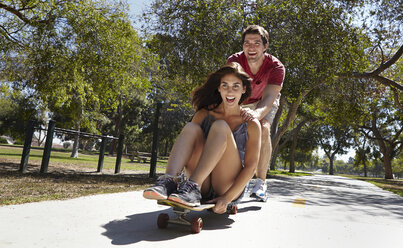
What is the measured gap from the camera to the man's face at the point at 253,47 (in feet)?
11.5

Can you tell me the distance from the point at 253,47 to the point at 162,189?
2141 millimetres

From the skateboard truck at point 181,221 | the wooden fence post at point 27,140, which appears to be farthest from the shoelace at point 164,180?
the wooden fence post at point 27,140

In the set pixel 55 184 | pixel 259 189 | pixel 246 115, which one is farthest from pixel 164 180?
pixel 55 184

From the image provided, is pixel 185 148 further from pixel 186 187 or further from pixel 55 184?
pixel 55 184

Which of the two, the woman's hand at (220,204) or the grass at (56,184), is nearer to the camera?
the woman's hand at (220,204)

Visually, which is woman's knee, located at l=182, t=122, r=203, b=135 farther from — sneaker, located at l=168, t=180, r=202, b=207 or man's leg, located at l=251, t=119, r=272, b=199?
man's leg, located at l=251, t=119, r=272, b=199

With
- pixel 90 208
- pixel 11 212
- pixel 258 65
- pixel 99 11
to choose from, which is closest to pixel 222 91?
pixel 258 65

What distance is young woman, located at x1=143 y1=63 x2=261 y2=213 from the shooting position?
7.56ft

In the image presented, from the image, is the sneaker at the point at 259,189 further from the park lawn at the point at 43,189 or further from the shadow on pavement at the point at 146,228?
the park lawn at the point at 43,189

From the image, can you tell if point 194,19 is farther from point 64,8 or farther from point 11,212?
point 11,212

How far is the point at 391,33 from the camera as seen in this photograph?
481 inches

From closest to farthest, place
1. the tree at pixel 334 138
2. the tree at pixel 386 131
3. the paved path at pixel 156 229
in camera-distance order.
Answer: the paved path at pixel 156 229 < the tree at pixel 386 131 < the tree at pixel 334 138

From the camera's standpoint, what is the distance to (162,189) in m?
2.09

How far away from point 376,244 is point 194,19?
28.8ft
